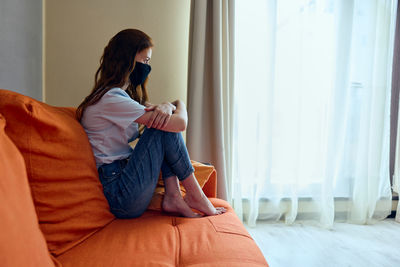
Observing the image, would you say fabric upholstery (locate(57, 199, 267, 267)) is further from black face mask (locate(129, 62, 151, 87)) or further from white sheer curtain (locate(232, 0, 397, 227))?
white sheer curtain (locate(232, 0, 397, 227))

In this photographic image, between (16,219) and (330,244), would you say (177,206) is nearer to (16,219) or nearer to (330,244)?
(16,219)

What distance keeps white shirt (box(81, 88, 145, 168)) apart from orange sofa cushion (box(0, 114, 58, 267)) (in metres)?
0.53

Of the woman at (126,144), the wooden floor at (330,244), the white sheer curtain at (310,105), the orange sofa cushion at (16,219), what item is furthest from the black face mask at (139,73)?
the wooden floor at (330,244)

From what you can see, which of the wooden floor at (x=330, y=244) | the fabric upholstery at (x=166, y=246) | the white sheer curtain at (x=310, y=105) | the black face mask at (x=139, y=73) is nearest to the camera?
the fabric upholstery at (x=166, y=246)

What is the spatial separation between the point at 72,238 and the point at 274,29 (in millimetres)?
1939

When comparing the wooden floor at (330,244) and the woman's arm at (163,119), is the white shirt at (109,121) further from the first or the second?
the wooden floor at (330,244)

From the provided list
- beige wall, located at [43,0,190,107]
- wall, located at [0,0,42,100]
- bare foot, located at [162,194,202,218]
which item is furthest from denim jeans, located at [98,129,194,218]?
beige wall, located at [43,0,190,107]

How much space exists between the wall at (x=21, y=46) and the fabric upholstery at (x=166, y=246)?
2.91 ft

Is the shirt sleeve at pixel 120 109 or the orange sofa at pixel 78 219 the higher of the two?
the shirt sleeve at pixel 120 109

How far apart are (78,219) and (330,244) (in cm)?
163

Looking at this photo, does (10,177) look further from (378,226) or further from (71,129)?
(378,226)

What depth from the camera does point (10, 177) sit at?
607mm

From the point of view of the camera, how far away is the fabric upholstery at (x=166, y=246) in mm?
863

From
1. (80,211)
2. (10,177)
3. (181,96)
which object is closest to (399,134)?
(181,96)
